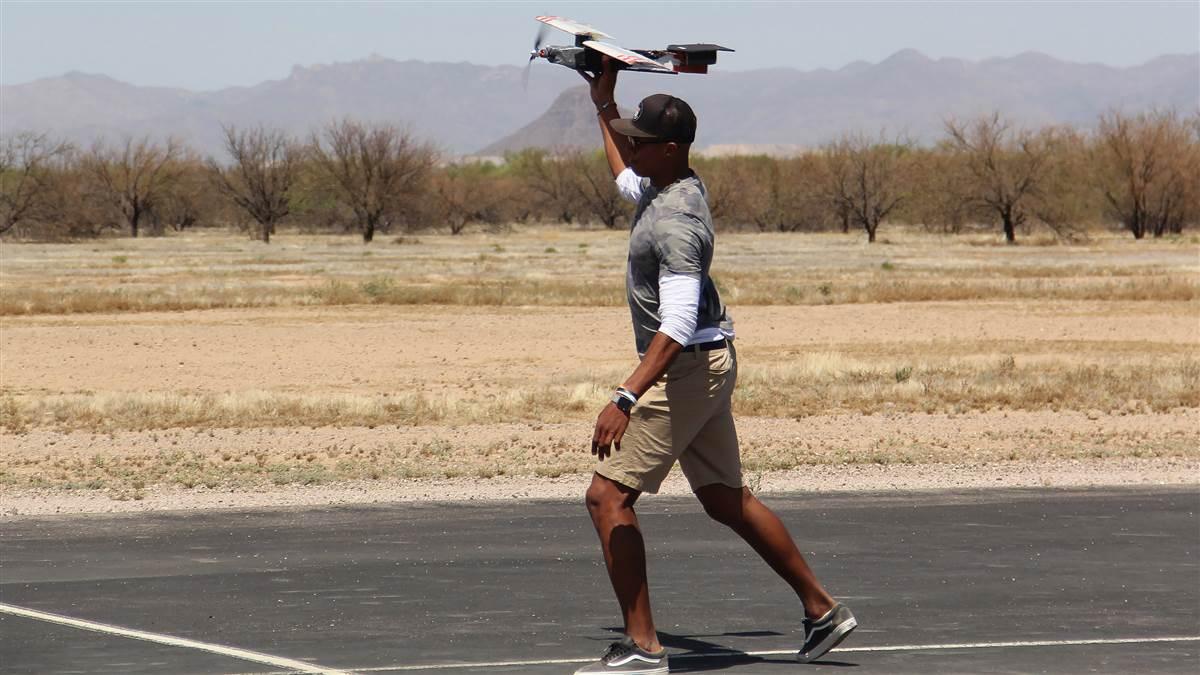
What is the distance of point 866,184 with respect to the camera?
266 ft

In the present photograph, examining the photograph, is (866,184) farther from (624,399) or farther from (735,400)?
(624,399)

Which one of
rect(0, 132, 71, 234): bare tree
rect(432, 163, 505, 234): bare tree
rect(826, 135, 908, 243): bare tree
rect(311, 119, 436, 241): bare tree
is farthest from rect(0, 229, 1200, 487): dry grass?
rect(432, 163, 505, 234): bare tree

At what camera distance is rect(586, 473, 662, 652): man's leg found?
593cm

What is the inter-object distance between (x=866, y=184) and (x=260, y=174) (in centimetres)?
2992

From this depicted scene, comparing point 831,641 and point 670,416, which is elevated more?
point 670,416

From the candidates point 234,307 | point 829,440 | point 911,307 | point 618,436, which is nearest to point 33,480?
point 829,440

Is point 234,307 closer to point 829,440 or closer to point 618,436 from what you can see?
point 829,440

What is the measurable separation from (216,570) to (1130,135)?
256 ft

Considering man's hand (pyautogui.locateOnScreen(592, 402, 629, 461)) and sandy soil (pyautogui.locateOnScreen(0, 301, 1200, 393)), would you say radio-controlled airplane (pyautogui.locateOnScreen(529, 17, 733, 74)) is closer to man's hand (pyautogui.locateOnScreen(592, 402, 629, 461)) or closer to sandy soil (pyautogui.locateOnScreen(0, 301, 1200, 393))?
man's hand (pyautogui.locateOnScreen(592, 402, 629, 461))

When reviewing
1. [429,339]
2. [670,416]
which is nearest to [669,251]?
[670,416]

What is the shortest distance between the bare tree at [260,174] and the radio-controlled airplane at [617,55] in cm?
7602

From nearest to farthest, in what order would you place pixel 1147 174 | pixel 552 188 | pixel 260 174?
pixel 1147 174, pixel 260 174, pixel 552 188

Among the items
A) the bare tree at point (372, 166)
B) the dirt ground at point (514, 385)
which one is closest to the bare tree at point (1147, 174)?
the bare tree at point (372, 166)

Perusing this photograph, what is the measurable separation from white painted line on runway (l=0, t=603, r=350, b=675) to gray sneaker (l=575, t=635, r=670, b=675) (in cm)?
96
